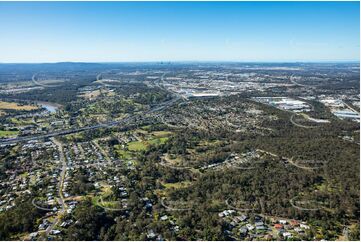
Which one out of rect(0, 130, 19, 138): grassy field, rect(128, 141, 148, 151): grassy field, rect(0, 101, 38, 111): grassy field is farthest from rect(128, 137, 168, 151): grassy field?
rect(0, 101, 38, 111): grassy field

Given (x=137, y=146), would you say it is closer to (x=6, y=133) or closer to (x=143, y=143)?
(x=143, y=143)

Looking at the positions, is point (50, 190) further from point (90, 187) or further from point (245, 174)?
point (245, 174)

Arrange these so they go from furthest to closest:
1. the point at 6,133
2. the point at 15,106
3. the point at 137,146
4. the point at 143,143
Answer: the point at 15,106
the point at 6,133
the point at 143,143
the point at 137,146

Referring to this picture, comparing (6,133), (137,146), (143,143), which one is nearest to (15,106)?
(6,133)

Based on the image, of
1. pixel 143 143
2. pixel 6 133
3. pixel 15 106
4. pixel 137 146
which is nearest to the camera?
pixel 137 146

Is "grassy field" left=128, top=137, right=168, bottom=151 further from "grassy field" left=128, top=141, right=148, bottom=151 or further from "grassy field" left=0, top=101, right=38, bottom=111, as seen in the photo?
"grassy field" left=0, top=101, right=38, bottom=111

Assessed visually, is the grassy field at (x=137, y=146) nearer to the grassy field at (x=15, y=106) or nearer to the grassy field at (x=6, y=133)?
the grassy field at (x=6, y=133)

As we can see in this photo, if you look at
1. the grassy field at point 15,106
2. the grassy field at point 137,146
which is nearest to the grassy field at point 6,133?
the grassy field at point 137,146

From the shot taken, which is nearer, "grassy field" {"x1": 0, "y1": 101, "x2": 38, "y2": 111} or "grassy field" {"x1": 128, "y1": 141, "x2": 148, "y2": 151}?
"grassy field" {"x1": 128, "y1": 141, "x2": 148, "y2": 151}

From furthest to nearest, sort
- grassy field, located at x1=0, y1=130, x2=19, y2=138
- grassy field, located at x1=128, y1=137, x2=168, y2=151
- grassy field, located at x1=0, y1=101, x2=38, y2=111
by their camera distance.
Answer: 1. grassy field, located at x1=0, y1=101, x2=38, y2=111
2. grassy field, located at x1=0, y1=130, x2=19, y2=138
3. grassy field, located at x1=128, y1=137, x2=168, y2=151

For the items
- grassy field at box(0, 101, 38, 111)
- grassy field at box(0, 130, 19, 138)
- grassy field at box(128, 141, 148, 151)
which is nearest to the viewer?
grassy field at box(128, 141, 148, 151)

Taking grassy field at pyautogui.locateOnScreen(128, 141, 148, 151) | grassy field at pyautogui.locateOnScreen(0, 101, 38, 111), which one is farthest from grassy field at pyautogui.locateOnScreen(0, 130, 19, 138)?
grassy field at pyautogui.locateOnScreen(0, 101, 38, 111)

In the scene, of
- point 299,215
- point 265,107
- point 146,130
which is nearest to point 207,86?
point 265,107

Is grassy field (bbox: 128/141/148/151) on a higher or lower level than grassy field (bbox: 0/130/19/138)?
higher
